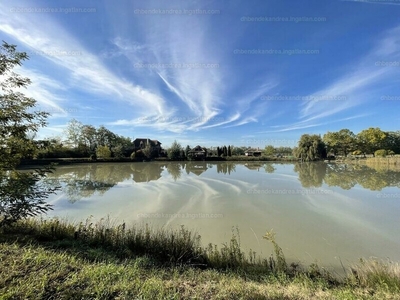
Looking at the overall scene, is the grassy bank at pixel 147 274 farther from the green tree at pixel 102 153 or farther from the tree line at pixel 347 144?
the tree line at pixel 347 144

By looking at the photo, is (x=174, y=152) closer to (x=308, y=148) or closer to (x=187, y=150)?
(x=187, y=150)

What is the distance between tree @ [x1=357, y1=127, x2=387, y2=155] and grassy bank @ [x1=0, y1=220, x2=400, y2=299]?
52068mm

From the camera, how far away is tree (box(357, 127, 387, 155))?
4138 cm

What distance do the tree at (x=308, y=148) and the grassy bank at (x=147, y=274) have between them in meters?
38.4

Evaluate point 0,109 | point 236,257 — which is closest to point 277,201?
point 236,257

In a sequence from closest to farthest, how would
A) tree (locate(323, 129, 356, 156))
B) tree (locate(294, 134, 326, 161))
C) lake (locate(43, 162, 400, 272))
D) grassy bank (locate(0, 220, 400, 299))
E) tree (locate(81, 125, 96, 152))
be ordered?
grassy bank (locate(0, 220, 400, 299)), lake (locate(43, 162, 400, 272)), tree (locate(294, 134, 326, 161)), tree (locate(81, 125, 96, 152)), tree (locate(323, 129, 356, 156))

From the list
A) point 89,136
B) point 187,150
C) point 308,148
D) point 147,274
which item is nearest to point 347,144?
point 308,148

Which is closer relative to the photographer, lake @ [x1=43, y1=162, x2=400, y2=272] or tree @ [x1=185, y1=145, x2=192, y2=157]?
lake @ [x1=43, y1=162, x2=400, y2=272]

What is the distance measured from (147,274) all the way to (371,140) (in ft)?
179

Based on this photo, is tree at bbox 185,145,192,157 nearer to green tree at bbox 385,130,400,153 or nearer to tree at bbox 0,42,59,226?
tree at bbox 0,42,59,226

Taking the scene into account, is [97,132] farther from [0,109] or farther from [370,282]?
[370,282]

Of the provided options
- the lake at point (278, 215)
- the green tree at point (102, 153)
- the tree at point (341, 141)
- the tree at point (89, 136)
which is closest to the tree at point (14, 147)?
the lake at point (278, 215)

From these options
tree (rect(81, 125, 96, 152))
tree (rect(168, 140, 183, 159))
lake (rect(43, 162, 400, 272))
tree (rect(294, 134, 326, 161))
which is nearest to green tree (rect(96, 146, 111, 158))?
tree (rect(81, 125, 96, 152))

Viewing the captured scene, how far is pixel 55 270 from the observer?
2227 mm
